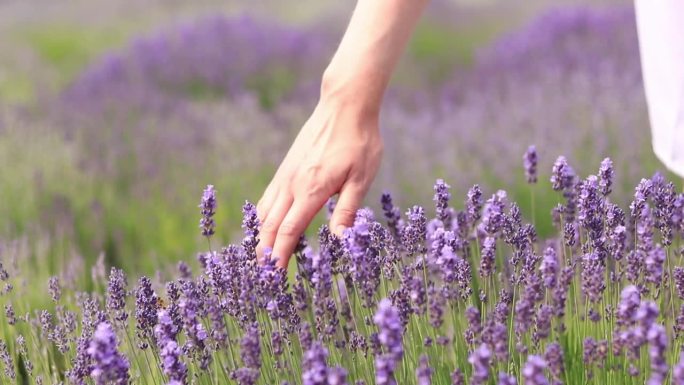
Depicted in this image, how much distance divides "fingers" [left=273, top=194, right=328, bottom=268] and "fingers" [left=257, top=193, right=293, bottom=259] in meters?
0.05

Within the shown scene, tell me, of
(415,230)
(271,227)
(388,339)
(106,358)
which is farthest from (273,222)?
(388,339)

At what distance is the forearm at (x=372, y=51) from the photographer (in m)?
2.49

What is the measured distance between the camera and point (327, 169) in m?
2.46

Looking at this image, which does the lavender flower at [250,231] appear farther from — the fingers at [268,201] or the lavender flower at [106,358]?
the lavender flower at [106,358]

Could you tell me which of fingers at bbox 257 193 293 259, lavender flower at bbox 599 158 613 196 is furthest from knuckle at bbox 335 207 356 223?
lavender flower at bbox 599 158 613 196

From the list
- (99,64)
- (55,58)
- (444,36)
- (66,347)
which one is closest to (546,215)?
(66,347)

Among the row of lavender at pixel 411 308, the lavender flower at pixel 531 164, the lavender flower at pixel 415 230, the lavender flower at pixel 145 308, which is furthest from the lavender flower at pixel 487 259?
the lavender flower at pixel 145 308

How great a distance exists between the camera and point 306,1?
14.0 meters

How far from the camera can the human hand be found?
8.02 feet

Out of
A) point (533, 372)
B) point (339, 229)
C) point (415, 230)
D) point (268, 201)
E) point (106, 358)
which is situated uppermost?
point (268, 201)

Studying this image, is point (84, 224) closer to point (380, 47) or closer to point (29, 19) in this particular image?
point (380, 47)

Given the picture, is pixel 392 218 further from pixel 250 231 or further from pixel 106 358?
pixel 106 358

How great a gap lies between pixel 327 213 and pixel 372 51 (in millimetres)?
441

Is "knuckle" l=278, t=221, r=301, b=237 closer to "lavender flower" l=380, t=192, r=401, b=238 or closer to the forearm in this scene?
"lavender flower" l=380, t=192, r=401, b=238
